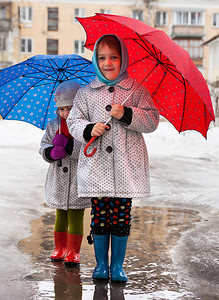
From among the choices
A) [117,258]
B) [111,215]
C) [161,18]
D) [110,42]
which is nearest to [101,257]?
[117,258]

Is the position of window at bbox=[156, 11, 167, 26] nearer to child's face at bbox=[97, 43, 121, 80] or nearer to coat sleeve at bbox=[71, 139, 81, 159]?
coat sleeve at bbox=[71, 139, 81, 159]

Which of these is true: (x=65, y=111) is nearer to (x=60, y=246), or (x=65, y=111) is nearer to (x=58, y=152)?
(x=58, y=152)

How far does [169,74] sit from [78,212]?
126cm

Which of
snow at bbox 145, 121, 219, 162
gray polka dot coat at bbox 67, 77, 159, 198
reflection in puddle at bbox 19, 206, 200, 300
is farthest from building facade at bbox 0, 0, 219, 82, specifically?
Answer: gray polka dot coat at bbox 67, 77, 159, 198

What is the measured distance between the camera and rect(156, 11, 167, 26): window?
1656 inches

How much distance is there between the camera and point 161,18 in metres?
42.2

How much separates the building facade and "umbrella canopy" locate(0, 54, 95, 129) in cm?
3698

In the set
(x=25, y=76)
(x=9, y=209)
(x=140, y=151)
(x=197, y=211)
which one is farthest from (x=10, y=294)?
(x=197, y=211)

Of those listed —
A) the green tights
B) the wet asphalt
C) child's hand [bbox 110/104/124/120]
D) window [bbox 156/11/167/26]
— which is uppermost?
window [bbox 156/11/167/26]

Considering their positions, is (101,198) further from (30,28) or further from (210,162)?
(30,28)

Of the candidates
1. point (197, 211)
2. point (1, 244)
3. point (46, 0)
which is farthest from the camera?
point (46, 0)

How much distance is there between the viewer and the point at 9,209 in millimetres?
6250

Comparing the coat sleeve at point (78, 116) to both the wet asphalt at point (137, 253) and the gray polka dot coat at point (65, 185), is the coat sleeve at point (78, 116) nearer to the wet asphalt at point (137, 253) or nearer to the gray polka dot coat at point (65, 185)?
the gray polka dot coat at point (65, 185)

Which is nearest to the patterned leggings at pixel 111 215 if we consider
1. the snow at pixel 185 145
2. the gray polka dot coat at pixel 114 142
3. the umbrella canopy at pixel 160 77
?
the gray polka dot coat at pixel 114 142
